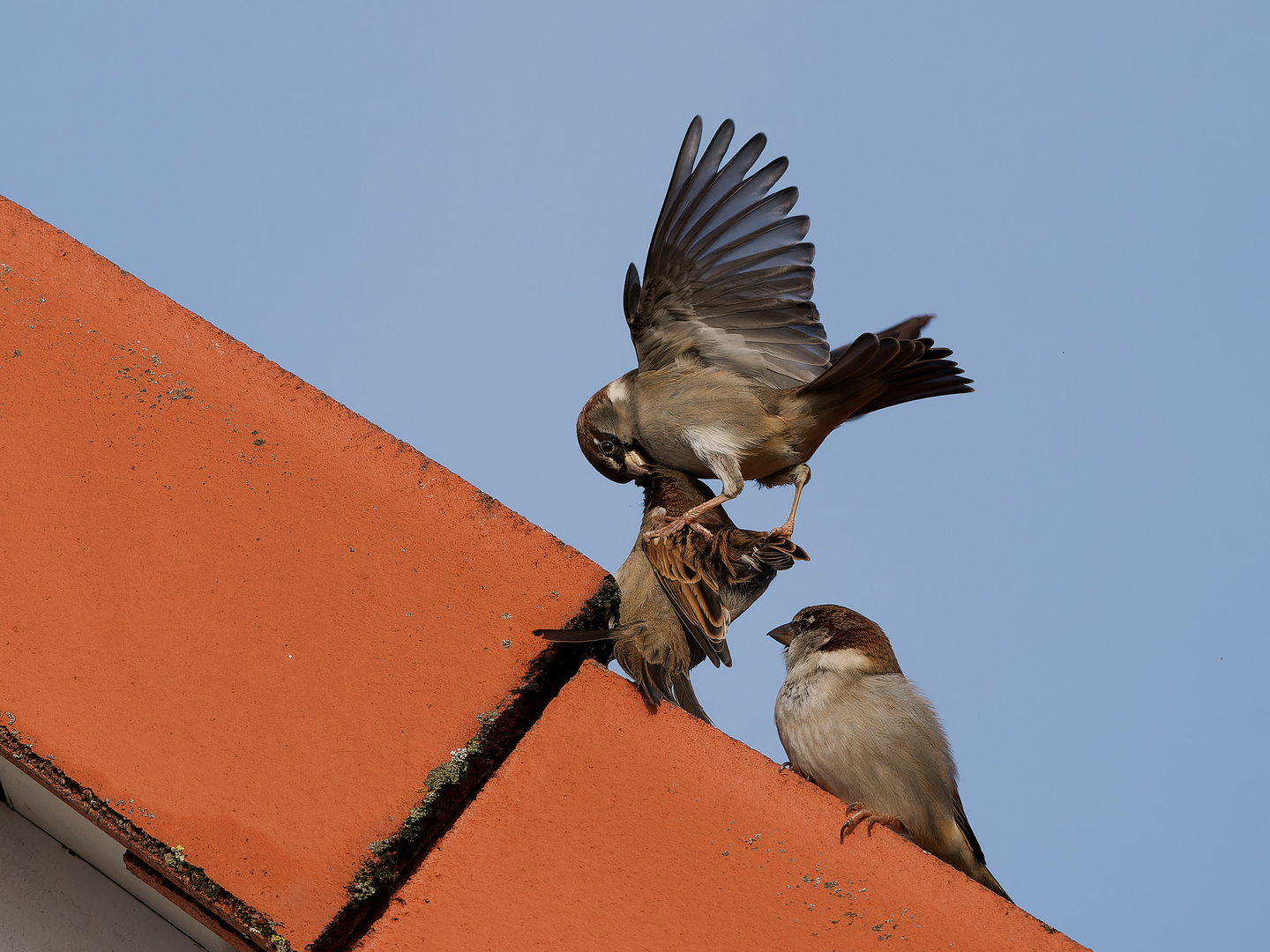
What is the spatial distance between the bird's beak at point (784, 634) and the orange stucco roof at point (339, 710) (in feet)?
3.34

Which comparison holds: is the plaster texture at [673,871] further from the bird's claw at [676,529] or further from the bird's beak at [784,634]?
the bird's beak at [784,634]

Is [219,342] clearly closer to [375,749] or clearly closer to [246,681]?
[246,681]

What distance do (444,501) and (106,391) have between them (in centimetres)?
65

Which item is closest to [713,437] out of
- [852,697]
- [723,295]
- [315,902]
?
[723,295]

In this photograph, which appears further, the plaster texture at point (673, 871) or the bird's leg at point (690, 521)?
the bird's leg at point (690, 521)

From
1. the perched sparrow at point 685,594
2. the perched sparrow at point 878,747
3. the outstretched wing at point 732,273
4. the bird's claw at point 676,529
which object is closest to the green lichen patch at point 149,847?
the perched sparrow at point 685,594

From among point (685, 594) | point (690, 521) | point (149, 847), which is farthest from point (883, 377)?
point (149, 847)

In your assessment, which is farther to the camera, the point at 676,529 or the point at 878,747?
the point at 676,529

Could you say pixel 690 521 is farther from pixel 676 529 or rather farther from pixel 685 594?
pixel 685 594

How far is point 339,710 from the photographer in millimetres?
1684

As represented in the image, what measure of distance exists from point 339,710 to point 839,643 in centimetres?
122

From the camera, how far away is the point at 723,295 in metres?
3.01

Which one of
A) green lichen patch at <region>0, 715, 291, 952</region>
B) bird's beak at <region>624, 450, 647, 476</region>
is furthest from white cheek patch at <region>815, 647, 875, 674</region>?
green lichen patch at <region>0, 715, 291, 952</region>

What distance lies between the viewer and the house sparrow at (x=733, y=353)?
2.92 m
